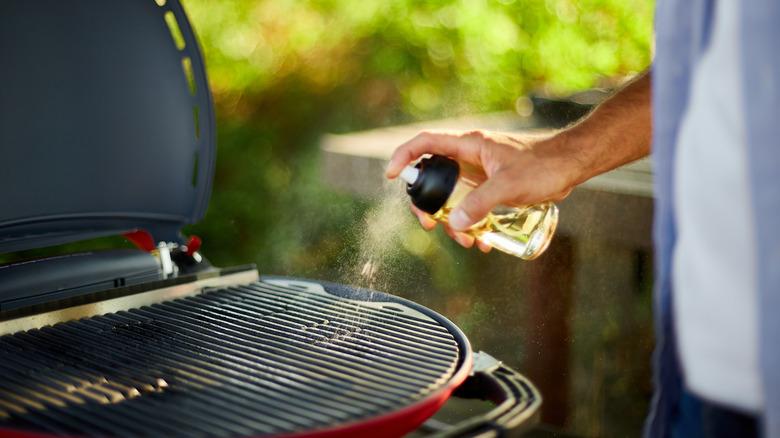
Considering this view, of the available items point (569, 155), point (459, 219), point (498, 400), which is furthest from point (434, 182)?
point (498, 400)

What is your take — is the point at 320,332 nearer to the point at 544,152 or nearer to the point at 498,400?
the point at 498,400

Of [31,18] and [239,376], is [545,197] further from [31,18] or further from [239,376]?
[31,18]

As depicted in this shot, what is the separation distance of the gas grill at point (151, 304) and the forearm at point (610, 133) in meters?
0.34

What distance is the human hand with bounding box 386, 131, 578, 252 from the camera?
1.28m

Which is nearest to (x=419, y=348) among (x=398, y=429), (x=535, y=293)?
(x=398, y=429)

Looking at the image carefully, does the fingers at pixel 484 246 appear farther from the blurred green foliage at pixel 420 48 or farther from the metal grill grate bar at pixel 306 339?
the blurred green foliage at pixel 420 48

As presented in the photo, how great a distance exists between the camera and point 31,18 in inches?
61.1

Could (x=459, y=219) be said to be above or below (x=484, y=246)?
above

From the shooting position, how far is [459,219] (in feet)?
4.20

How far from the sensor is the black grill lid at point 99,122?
155cm

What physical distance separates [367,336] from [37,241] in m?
0.66

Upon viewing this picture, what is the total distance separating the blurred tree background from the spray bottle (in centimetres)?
241

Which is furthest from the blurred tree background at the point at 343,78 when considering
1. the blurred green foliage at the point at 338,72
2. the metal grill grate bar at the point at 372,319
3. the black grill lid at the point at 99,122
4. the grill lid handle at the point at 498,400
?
the grill lid handle at the point at 498,400

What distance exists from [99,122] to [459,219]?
78 cm
